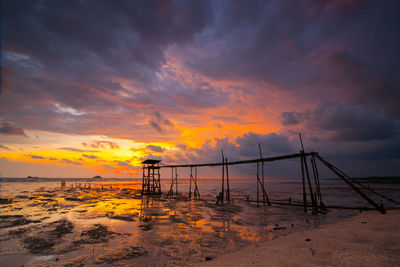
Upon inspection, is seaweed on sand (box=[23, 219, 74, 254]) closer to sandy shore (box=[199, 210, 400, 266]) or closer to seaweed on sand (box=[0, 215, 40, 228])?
seaweed on sand (box=[0, 215, 40, 228])

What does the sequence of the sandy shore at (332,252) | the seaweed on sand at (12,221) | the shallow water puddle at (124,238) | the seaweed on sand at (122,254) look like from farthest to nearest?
the seaweed on sand at (12,221) < the shallow water puddle at (124,238) < the seaweed on sand at (122,254) < the sandy shore at (332,252)

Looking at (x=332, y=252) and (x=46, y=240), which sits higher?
(x=332, y=252)

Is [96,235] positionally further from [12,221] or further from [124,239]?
[12,221]

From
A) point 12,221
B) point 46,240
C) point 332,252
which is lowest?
point 12,221

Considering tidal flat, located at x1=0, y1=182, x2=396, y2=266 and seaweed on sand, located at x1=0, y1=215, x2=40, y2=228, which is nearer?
tidal flat, located at x1=0, y1=182, x2=396, y2=266

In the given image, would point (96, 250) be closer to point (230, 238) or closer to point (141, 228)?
point (141, 228)

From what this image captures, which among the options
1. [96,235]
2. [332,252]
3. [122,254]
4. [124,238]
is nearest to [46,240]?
[96,235]

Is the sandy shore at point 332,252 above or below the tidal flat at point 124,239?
above

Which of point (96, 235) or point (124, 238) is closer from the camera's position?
point (124, 238)

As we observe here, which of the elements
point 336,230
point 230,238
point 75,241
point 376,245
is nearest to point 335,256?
point 376,245

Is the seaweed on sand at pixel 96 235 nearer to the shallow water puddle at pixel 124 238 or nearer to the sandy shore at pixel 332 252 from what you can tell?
the shallow water puddle at pixel 124 238

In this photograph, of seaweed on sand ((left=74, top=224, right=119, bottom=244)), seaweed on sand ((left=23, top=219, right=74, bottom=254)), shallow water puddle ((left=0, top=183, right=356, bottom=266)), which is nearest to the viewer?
shallow water puddle ((left=0, top=183, right=356, bottom=266))

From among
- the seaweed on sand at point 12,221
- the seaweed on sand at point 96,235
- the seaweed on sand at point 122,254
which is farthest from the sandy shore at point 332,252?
the seaweed on sand at point 12,221

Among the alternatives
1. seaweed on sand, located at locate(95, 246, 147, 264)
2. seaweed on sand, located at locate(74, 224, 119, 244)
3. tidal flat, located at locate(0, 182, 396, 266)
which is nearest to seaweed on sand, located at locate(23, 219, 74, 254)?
tidal flat, located at locate(0, 182, 396, 266)
